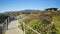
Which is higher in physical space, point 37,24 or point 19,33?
point 37,24

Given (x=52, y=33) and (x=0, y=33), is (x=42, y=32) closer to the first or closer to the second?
(x=52, y=33)

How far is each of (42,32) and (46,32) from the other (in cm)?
20

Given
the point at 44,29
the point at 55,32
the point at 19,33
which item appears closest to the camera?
the point at 55,32

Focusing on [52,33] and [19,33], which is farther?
[19,33]

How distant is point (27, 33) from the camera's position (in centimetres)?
600

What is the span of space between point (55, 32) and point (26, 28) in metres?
1.28

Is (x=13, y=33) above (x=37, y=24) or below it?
below

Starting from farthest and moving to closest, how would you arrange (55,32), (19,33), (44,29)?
(19,33), (44,29), (55,32)

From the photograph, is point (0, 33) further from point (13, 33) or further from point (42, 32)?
point (42, 32)

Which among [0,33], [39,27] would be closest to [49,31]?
[39,27]

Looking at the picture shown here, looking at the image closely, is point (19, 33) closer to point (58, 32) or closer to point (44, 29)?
point (44, 29)

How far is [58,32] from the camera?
19.3 feet

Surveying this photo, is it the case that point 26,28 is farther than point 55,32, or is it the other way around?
point 26,28

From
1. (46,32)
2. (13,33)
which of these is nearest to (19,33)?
(13,33)
